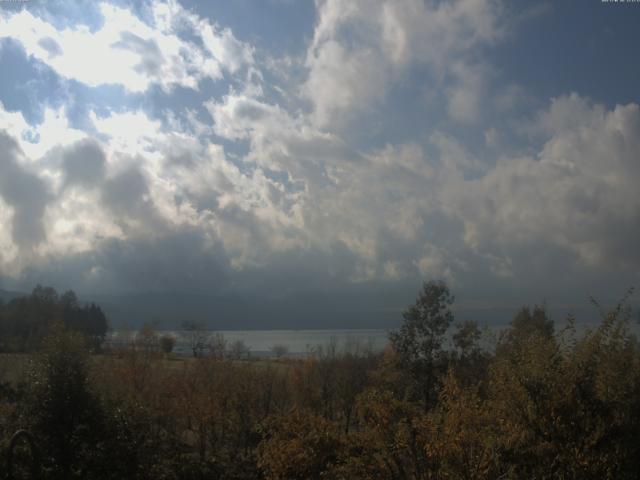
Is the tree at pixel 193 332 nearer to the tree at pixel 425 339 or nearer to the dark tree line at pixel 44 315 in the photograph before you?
the dark tree line at pixel 44 315

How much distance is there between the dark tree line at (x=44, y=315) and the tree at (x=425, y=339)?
60629 millimetres

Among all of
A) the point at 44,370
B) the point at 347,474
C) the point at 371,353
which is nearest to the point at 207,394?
the point at 44,370

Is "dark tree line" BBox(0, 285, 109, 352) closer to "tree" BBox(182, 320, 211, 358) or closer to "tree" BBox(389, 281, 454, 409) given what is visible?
"tree" BBox(182, 320, 211, 358)

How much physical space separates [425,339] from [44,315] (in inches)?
3526

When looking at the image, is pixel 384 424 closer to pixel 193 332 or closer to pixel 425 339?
pixel 425 339

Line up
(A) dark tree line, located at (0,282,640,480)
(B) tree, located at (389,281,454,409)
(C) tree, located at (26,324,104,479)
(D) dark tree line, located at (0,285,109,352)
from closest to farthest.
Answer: (A) dark tree line, located at (0,282,640,480) < (C) tree, located at (26,324,104,479) < (B) tree, located at (389,281,454,409) < (D) dark tree line, located at (0,285,109,352)

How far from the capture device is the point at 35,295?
120 meters

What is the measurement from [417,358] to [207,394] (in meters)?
14.6

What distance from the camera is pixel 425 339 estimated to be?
4059cm

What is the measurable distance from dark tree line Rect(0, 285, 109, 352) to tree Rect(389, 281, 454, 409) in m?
60.6

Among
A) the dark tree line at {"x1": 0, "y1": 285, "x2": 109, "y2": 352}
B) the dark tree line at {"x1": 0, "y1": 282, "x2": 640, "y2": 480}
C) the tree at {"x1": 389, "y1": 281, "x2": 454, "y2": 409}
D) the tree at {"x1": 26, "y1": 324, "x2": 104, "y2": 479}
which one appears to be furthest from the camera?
the dark tree line at {"x1": 0, "y1": 285, "x2": 109, "y2": 352}

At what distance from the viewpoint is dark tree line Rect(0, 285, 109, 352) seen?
100675mm

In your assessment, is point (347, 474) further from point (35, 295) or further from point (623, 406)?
point (35, 295)

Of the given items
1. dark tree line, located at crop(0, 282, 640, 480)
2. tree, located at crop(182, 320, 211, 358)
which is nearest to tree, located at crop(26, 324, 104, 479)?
dark tree line, located at crop(0, 282, 640, 480)
